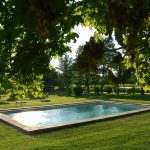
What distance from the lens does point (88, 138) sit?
42.7 feet

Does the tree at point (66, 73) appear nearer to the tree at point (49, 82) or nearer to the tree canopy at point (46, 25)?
the tree at point (49, 82)

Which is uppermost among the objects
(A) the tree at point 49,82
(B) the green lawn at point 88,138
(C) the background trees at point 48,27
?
(A) the tree at point 49,82

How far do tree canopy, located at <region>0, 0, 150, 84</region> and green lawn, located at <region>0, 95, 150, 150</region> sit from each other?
6.04 m

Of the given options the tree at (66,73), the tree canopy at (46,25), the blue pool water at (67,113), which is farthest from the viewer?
the tree at (66,73)

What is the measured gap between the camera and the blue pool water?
24650mm

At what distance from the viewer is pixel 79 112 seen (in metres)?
29.5

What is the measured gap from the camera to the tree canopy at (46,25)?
270 centimetres

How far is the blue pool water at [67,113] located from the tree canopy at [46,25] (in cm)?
1774

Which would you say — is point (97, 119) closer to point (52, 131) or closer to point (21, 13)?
point (52, 131)

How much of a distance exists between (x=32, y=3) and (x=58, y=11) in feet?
0.81

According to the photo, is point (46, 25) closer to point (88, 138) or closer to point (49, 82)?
point (88, 138)

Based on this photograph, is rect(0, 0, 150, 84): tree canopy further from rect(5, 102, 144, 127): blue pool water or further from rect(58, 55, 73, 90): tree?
rect(58, 55, 73, 90): tree

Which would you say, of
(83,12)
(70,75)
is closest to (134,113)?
(83,12)

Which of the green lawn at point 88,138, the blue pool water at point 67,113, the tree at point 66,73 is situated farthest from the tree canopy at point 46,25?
the tree at point 66,73
